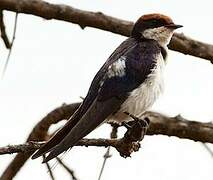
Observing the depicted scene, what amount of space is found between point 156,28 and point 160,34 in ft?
0.13

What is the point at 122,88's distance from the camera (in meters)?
4.91

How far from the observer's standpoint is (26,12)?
5.69 meters

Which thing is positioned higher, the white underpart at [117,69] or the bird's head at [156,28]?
the bird's head at [156,28]

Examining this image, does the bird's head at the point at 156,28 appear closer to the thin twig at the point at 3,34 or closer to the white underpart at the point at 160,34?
the white underpart at the point at 160,34

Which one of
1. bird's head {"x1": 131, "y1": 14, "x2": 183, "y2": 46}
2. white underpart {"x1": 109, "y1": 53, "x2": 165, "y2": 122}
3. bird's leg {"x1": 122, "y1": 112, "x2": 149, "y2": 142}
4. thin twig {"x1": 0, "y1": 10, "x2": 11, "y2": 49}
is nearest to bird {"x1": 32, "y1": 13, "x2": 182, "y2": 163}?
white underpart {"x1": 109, "y1": 53, "x2": 165, "y2": 122}

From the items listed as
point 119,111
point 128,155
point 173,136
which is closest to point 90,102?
point 119,111

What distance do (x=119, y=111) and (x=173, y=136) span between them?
93 cm

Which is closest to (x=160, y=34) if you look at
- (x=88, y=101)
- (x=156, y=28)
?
(x=156, y=28)

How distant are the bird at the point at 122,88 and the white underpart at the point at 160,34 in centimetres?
9

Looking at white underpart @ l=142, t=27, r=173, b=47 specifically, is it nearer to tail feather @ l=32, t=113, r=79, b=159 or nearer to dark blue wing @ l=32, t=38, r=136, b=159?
dark blue wing @ l=32, t=38, r=136, b=159

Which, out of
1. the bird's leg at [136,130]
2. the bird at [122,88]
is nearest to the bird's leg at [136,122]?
the bird's leg at [136,130]

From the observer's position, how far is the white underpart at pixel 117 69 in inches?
195

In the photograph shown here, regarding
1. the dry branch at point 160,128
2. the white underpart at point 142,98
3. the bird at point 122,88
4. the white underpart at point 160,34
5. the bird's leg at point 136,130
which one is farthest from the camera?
the dry branch at point 160,128

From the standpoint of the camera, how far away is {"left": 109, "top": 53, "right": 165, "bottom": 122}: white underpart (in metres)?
4.84
